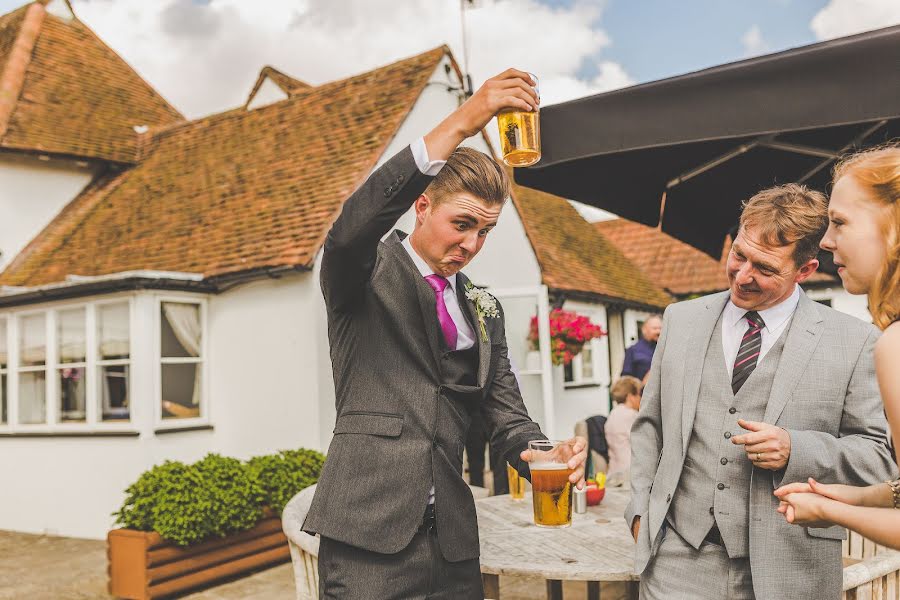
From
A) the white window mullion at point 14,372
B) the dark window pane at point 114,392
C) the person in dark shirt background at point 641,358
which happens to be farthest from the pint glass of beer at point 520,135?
the white window mullion at point 14,372

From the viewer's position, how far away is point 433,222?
1.89m

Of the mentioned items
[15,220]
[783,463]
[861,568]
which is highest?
[15,220]

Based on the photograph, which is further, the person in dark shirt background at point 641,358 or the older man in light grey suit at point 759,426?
the person in dark shirt background at point 641,358

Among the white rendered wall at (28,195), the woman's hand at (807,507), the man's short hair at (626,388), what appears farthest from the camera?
the white rendered wall at (28,195)

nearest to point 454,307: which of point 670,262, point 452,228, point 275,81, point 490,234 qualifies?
point 452,228

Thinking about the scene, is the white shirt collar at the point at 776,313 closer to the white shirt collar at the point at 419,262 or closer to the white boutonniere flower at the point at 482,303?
the white boutonniere flower at the point at 482,303

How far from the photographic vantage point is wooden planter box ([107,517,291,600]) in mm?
5762

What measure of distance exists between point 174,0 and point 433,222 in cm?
4110

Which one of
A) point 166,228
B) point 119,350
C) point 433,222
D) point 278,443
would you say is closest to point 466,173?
point 433,222

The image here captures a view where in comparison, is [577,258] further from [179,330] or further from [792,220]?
[792,220]

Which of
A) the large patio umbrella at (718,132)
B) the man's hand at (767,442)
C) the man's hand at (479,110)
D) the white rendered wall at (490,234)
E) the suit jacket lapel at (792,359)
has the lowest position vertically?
the man's hand at (767,442)

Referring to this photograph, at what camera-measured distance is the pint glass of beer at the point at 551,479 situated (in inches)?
82.0

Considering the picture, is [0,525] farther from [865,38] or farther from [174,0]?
[174,0]

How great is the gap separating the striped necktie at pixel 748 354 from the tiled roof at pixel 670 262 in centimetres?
1505
